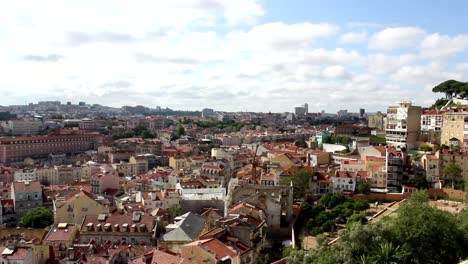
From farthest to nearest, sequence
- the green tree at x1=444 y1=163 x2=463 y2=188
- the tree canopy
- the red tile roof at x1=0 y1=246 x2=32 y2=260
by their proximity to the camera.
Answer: the tree canopy
the green tree at x1=444 y1=163 x2=463 y2=188
the red tile roof at x1=0 y1=246 x2=32 y2=260

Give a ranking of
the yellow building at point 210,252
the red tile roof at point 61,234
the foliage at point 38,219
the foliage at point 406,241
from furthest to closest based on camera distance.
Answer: the foliage at point 38,219 < the red tile roof at point 61,234 < the yellow building at point 210,252 < the foliage at point 406,241

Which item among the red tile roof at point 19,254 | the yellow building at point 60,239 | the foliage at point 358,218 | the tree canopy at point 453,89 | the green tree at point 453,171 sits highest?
the tree canopy at point 453,89

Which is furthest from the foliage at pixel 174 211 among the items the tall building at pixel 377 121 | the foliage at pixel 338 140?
the tall building at pixel 377 121

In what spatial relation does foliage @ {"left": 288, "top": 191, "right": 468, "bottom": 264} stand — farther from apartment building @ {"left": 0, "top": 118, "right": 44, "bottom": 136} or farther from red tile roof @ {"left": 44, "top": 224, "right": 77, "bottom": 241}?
apartment building @ {"left": 0, "top": 118, "right": 44, "bottom": 136}

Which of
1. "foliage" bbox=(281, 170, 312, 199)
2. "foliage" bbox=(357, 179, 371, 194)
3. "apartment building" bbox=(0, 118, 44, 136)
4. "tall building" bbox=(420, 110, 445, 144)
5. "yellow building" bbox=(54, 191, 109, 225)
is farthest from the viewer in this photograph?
"apartment building" bbox=(0, 118, 44, 136)

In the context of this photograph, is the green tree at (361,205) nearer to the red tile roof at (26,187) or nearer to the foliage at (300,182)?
the foliage at (300,182)

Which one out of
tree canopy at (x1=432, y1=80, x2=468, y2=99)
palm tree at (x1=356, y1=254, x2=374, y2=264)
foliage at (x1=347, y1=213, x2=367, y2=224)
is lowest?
foliage at (x1=347, y1=213, x2=367, y2=224)

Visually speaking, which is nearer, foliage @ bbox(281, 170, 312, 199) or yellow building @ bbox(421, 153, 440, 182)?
yellow building @ bbox(421, 153, 440, 182)

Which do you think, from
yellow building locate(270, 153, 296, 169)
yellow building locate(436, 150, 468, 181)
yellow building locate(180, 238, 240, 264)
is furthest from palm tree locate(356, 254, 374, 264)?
yellow building locate(270, 153, 296, 169)
